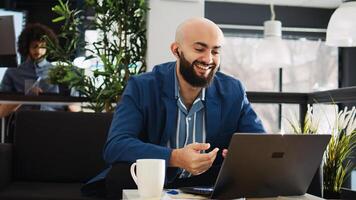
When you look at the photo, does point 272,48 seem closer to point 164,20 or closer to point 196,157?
point 164,20

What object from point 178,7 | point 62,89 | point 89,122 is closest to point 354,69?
point 178,7

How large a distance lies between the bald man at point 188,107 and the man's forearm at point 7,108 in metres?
2.04

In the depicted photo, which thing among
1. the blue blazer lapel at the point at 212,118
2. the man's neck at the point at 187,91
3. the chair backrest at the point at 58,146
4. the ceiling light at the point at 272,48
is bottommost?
the chair backrest at the point at 58,146

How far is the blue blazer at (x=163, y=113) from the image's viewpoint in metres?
1.69

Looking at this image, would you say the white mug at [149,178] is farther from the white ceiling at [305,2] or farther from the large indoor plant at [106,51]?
the white ceiling at [305,2]

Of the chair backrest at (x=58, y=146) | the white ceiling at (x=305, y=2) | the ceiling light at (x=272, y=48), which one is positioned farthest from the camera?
the white ceiling at (x=305, y=2)

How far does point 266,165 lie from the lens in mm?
1249

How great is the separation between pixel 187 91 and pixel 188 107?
2.8 inches

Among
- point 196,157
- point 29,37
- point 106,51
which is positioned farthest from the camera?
point 29,37

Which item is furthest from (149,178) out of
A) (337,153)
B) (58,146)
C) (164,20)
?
(164,20)

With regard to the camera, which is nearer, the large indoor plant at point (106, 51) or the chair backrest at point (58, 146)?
the chair backrest at point (58, 146)

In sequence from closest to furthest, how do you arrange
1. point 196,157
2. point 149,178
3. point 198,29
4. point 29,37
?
point 149,178, point 196,157, point 198,29, point 29,37

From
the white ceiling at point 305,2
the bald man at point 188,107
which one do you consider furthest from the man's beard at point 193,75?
the white ceiling at point 305,2

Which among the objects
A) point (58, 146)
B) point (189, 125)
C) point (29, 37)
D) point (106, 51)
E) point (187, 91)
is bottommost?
point (58, 146)
